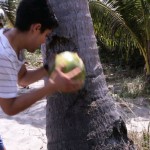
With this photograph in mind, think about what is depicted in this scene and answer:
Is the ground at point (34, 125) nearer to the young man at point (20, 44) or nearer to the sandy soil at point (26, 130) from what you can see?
the sandy soil at point (26, 130)

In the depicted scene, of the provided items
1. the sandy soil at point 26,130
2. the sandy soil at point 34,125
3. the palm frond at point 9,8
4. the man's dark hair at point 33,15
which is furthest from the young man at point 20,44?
the palm frond at point 9,8

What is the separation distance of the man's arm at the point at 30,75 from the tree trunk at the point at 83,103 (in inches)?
7.6

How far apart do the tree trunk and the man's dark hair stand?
1.34 feet

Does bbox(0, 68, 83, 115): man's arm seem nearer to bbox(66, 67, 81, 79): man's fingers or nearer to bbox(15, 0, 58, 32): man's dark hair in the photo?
bbox(66, 67, 81, 79): man's fingers

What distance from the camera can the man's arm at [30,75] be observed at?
10.0 ft

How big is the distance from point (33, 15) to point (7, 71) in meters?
0.39

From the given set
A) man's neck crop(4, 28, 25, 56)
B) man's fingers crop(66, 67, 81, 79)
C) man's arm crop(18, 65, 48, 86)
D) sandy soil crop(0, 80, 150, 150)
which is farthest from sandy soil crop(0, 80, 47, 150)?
man's fingers crop(66, 67, 81, 79)

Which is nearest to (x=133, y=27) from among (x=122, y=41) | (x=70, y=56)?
(x=122, y=41)

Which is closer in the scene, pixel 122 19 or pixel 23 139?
pixel 23 139

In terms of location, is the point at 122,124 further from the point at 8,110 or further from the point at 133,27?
the point at 133,27

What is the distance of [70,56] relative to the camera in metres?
2.61

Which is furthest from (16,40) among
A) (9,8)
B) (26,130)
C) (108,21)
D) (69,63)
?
(9,8)

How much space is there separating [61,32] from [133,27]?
5573 millimetres

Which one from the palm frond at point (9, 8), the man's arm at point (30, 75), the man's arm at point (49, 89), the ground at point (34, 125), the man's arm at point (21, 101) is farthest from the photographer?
the palm frond at point (9, 8)
